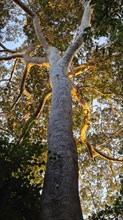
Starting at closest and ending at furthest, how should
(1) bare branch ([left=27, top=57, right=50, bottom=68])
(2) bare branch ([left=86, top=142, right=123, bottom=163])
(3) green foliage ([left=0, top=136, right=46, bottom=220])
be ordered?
(3) green foliage ([left=0, top=136, right=46, bottom=220])
(1) bare branch ([left=27, top=57, right=50, bottom=68])
(2) bare branch ([left=86, top=142, right=123, bottom=163])

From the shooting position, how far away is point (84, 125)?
10.6 metres

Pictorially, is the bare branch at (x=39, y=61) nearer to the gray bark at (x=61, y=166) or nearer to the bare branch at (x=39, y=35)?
the bare branch at (x=39, y=35)

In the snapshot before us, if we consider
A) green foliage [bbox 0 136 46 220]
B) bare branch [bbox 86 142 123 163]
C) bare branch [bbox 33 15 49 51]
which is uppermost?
bare branch [bbox 33 15 49 51]

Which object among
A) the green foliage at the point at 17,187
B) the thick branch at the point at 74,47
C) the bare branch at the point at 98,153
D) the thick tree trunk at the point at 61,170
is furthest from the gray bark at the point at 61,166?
the bare branch at the point at 98,153

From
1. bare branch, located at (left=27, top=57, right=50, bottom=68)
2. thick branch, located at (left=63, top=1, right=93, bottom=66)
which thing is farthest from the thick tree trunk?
bare branch, located at (left=27, top=57, right=50, bottom=68)

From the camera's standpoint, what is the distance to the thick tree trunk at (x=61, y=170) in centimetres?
345

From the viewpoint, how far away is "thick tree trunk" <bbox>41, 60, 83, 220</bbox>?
3449mm

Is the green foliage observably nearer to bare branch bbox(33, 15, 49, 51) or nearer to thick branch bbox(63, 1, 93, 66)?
thick branch bbox(63, 1, 93, 66)

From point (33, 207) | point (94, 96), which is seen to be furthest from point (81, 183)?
point (33, 207)

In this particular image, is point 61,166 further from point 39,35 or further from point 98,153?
point 98,153

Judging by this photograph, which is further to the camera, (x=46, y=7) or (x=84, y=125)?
(x=46, y=7)

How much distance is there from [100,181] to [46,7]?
7.55 meters

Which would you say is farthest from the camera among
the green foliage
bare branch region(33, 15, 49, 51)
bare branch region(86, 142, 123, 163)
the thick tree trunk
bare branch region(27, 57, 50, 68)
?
bare branch region(86, 142, 123, 163)

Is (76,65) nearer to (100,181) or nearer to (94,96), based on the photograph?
(94,96)
